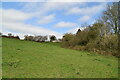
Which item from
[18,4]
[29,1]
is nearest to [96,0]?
[29,1]

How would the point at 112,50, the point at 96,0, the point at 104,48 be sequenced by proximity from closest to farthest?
1. the point at 96,0
2. the point at 112,50
3. the point at 104,48

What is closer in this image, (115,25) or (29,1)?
(29,1)

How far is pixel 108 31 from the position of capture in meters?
25.5

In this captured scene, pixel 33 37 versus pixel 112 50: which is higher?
pixel 33 37

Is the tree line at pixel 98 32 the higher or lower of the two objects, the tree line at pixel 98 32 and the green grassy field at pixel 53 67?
the higher

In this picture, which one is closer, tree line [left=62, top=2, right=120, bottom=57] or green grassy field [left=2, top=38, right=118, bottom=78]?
green grassy field [left=2, top=38, right=118, bottom=78]

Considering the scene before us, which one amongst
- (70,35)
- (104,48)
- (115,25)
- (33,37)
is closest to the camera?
(104,48)

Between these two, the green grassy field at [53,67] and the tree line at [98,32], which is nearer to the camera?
the green grassy field at [53,67]

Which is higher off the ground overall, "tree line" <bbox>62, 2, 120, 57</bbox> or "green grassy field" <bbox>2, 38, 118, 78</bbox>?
"tree line" <bbox>62, 2, 120, 57</bbox>

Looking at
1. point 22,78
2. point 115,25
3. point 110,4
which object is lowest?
point 22,78

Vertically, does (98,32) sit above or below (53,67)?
above

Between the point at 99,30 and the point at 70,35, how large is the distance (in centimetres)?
798

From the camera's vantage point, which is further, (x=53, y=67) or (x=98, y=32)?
(x=98, y=32)

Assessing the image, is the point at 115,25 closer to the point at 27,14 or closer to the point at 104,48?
the point at 104,48
